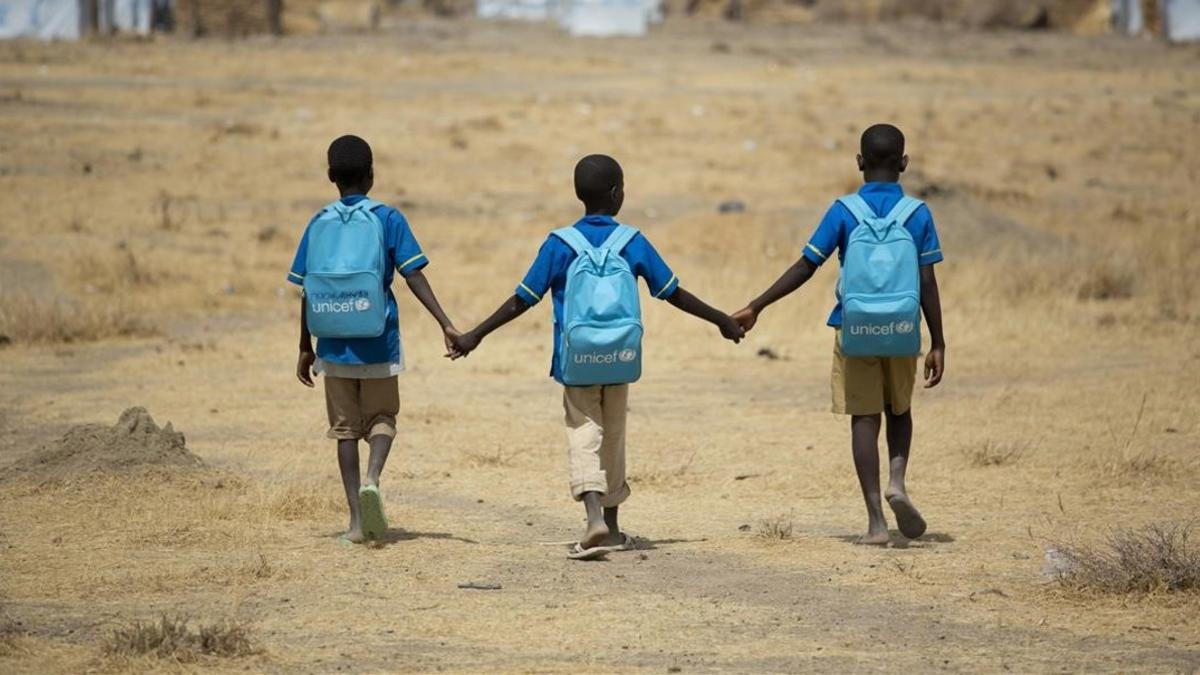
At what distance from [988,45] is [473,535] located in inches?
1572

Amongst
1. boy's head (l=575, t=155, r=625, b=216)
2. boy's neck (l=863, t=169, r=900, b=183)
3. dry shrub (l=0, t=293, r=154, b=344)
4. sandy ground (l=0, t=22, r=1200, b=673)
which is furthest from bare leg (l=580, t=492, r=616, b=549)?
dry shrub (l=0, t=293, r=154, b=344)

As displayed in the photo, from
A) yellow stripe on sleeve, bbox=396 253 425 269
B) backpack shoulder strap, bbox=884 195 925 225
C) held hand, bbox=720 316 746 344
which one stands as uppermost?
backpack shoulder strap, bbox=884 195 925 225

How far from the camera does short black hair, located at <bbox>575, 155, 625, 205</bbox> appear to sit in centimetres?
678

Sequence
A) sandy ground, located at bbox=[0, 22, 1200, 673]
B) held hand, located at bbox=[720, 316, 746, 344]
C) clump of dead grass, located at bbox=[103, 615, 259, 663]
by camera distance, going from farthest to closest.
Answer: held hand, located at bbox=[720, 316, 746, 344] < sandy ground, located at bbox=[0, 22, 1200, 673] < clump of dead grass, located at bbox=[103, 615, 259, 663]

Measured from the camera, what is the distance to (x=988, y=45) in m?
45.3

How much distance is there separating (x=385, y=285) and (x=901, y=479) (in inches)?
85.0

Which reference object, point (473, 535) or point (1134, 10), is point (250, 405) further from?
point (1134, 10)

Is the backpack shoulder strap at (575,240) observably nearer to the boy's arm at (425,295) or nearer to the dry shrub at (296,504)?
the boy's arm at (425,295)

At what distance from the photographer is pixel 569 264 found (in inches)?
266

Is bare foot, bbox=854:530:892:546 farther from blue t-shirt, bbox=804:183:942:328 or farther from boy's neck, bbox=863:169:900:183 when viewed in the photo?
boy's neck, bbox=863:169:900:183

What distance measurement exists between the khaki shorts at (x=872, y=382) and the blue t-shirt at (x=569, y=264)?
771mm

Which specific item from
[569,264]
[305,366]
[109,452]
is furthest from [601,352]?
[109,452]

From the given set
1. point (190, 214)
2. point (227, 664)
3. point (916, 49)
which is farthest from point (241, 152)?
point (916, 49)

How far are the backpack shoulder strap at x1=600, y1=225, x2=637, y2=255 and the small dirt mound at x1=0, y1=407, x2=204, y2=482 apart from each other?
2.85 metres
